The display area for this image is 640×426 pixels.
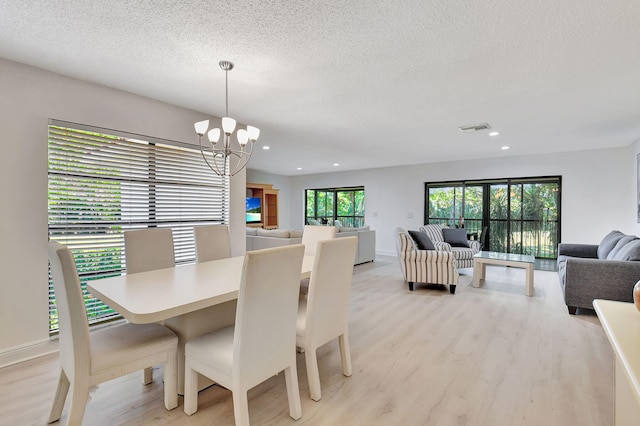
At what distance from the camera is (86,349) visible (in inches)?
59.2

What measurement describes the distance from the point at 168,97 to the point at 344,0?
2.26 metres

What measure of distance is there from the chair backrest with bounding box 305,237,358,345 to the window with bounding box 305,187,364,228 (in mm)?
6662

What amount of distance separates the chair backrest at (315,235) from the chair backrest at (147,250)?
4.12ft

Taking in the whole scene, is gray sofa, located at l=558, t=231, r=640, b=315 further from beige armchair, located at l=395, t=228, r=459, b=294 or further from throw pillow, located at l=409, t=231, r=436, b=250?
throw pillow, located at l=409, t=231, r=436, b=250

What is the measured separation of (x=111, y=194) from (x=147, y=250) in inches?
37.3

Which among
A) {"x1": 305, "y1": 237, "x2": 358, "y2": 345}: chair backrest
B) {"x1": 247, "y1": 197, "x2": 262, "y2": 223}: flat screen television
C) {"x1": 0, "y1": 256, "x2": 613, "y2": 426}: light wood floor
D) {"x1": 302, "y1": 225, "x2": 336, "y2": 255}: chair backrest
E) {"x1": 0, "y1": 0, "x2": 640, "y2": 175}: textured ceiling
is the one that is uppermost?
{"x1": 0, "y1": 0, "x2": 640, "y2": 175}: textured ceiling

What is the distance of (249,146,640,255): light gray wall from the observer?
5.51 m

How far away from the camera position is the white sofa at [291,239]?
557 centimetres

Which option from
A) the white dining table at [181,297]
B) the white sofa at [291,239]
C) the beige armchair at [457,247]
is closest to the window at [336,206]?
the white sofa at [291,239]

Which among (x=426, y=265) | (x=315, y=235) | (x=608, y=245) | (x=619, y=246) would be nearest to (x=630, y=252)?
(x=619, y=246)

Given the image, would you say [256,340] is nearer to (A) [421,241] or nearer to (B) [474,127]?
(A) [421,241]

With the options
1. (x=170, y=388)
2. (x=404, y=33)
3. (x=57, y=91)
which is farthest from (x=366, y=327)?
(x=57, y=91)

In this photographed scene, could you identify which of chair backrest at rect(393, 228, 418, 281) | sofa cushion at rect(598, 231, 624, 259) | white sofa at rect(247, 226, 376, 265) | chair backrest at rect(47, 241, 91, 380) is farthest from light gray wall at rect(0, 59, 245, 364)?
sofa cushion at rect(598, 231, 624, 259)

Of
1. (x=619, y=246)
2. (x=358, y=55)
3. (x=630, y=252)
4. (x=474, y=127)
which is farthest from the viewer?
(x=474, y=127)
